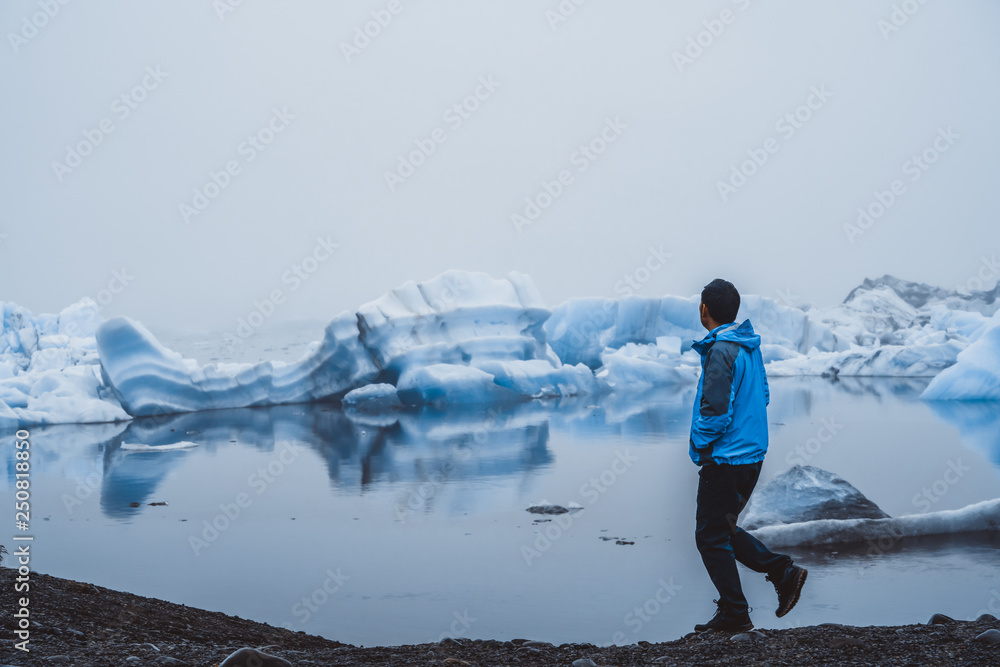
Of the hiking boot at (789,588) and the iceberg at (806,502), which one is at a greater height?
the iceberg at (806,502)

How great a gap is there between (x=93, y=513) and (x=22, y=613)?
439cm

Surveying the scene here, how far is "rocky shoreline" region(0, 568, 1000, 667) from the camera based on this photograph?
2.22 metres

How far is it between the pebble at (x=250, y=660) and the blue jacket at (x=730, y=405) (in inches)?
52.0

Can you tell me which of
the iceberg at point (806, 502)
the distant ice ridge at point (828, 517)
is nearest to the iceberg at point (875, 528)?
the distant ice ridge at point (828, 517)

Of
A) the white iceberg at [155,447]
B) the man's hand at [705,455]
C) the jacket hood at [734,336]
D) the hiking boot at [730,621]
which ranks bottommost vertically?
the hiking boot at [730,621]

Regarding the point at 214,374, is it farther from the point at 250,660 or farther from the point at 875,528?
the point at 250,660

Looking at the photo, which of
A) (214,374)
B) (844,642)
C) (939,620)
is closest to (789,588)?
(844,642)

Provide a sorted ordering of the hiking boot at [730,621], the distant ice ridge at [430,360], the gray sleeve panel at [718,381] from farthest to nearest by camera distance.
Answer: the distant ice ridge at [430,360]
the hiking boot at [730,621]
the gray sleeve panel at [718,381]

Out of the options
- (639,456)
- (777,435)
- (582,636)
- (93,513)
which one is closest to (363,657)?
(582,636)

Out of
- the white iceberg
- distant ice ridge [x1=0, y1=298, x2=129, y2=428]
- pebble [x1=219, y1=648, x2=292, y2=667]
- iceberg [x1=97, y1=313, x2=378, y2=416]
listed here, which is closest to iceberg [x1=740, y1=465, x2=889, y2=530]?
pebble [x1=219, y1=648, x2=292, y2=667]

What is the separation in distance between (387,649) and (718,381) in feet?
4.75

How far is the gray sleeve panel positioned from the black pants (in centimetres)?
19

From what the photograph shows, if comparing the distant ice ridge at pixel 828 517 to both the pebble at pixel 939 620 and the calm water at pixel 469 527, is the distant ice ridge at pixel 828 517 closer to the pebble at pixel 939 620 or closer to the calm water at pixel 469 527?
the calm water at pixel 469 527

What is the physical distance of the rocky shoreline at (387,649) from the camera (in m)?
2.22
